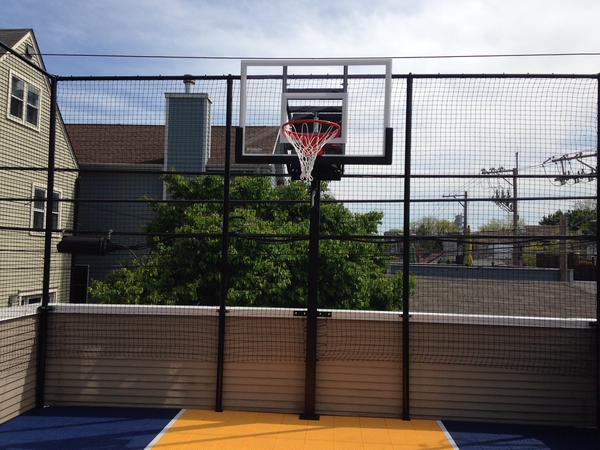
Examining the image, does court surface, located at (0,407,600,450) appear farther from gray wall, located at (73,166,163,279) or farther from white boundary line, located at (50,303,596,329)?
gray wall, located at (73,166,163,279)

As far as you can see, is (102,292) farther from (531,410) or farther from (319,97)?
(531,410)

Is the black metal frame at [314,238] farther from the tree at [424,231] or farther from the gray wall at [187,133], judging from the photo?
the gray wall at [187,133]

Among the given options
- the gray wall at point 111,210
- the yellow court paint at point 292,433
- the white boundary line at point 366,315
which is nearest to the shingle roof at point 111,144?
the gray wall at point 111,210

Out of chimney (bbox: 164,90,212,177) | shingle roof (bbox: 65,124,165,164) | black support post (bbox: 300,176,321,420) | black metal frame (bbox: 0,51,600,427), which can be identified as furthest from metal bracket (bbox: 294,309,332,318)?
shingle roof (bbox: 65,124,165,164)

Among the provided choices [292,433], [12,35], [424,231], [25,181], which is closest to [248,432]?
[292,433]

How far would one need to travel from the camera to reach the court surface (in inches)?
183

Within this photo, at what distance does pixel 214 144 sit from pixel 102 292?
3.75m

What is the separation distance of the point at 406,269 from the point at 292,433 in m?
2.04

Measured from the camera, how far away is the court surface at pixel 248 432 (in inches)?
183

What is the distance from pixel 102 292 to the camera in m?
9.09

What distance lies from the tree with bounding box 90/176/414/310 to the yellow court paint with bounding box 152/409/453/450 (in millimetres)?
3254

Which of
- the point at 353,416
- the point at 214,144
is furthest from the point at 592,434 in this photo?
the point at 214,144

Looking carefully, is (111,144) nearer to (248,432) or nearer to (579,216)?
(248,432)

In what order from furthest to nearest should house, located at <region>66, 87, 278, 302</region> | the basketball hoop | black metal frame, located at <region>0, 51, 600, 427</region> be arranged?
house, located at <region>66, 87, 278, 302</region>, black metal frame, located at <region>0, 51, 600, 427</region>, the basketball hoop
